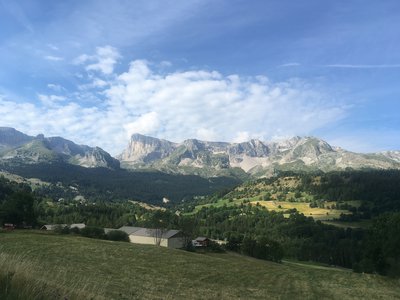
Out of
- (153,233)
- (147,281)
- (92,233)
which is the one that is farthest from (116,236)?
(147,281)

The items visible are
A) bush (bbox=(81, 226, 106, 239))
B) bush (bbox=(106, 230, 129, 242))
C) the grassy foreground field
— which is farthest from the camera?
bush (bbox=(106, 230, 129, 242))

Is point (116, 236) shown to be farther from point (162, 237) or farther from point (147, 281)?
point (147, 281)

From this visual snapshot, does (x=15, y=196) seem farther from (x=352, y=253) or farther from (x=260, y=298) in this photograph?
(x=352, y=253)

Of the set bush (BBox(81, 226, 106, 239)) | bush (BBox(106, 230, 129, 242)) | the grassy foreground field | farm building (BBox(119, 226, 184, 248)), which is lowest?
farm building (BBox(119, 226, 184, 248))

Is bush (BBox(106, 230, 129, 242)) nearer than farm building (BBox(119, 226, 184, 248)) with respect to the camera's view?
Yes

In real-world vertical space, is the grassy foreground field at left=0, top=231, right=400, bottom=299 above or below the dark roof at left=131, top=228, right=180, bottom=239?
above

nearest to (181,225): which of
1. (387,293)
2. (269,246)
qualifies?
(269,246)

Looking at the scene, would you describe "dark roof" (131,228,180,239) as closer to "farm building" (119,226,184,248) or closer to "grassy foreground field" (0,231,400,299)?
"farm building" (119,226,184,248)

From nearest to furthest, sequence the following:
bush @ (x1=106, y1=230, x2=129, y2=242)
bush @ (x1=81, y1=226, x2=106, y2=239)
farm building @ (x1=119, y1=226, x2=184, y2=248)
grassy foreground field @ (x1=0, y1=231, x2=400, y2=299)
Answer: grassy foreground field @ (x1=0, y1=231, x2=400, y2=299), bush @ (x1=81, y1=226, x2=106, y2=239), bush @ (x1=106, y1=230, x2=129, y2=242), farm building @ (x1=119, y1=226, x2=184, y2=248)

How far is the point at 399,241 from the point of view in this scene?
73.0 meters

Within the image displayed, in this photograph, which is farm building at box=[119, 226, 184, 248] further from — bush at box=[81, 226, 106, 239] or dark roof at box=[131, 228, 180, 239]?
bush at box=[81, 226, 106, 239]

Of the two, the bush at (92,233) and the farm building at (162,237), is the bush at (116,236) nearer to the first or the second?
the bush at (92,233)

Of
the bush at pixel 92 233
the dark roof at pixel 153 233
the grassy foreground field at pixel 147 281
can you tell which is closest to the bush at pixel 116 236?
the bush at pixel 92 233

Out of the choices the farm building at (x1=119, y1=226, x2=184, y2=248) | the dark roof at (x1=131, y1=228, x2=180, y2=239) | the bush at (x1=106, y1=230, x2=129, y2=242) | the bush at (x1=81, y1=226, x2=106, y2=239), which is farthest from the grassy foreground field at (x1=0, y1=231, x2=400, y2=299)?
the dark roof at (x1=131, y1=228, x2=180, y2=239)
